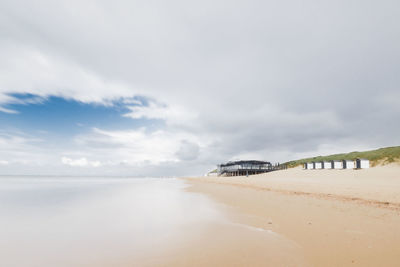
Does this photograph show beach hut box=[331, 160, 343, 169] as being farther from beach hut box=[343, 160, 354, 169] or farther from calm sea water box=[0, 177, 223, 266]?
calm sea water box=[0, 177, 223, 266]

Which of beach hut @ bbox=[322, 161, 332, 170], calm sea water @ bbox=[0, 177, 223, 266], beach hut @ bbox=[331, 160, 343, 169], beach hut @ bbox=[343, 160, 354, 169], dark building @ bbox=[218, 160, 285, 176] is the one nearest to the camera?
calm sea water @ bbox=[0, 177, 223, 266]

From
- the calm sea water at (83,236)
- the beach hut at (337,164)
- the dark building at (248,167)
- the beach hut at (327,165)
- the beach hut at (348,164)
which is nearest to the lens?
the calm sea water at (83,236)

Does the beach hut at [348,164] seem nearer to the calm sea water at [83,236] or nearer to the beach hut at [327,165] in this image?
the beach hut at [327,165]

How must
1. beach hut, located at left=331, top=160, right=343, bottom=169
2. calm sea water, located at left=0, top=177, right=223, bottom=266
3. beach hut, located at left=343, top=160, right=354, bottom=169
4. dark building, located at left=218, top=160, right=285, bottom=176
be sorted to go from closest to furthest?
calm sea water, located at left=0, top=177, right=223, bottom=266 → beach hut, located at left=343, top=160, right=354, bottom=169 → beach hut, located at left=331, top=160, right=343, bottom=169 → dark building, located at left=218, top=160, right=285, bottom=176

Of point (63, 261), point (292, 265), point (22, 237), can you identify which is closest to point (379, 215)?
point (292, 265)

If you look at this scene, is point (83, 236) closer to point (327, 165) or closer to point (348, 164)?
point (348, 164)

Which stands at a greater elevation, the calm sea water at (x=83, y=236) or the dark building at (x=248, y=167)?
the dark building at (x=248, y=167)

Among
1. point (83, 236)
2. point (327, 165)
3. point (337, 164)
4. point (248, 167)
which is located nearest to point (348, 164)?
point (337, 164)

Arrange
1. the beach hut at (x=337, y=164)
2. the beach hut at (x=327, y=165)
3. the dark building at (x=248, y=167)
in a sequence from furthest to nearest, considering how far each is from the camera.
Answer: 1. the dark building at (x=248, y=167)
2. the beach hut at (x=327, y=165)
3. the beach hut at (x=337, y=164)

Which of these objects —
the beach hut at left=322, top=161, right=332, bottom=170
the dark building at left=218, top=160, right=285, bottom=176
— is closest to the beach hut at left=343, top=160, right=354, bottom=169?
the beach hut at left=322, top=161, right=332, bottom=170

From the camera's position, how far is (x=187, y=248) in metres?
4.85

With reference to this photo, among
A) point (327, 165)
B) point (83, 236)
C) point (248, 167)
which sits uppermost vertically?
point (327, 165)

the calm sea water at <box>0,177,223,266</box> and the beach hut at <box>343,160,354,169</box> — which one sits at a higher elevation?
the beach hut at <box>343,160,354,169</box>

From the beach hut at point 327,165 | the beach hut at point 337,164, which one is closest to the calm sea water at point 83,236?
the beach hut at point 337,164
